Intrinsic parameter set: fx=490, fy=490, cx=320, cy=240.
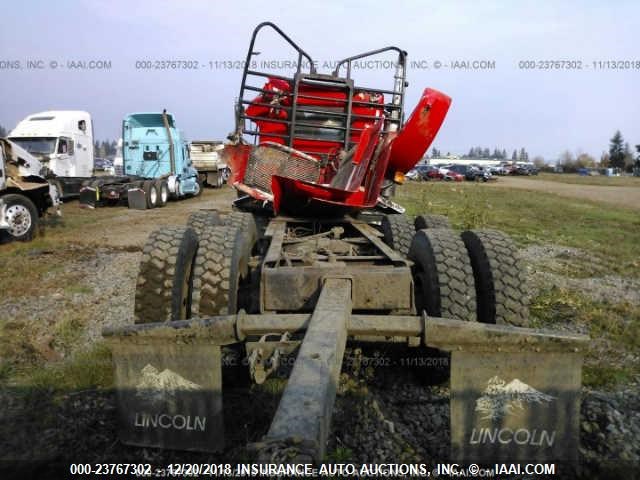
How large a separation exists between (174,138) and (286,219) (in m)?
14.5

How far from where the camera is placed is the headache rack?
19.0ft

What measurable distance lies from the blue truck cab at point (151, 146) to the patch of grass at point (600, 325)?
49.7 ft

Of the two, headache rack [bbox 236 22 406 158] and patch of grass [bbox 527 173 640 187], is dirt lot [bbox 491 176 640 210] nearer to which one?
patch of grass [bbox 527 173 640 187]

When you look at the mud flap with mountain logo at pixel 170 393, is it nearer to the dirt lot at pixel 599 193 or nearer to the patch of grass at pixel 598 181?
the dirt lot at pixel 599 193

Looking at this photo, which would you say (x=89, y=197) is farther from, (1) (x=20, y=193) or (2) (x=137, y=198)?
(1) (x=20, y=193)

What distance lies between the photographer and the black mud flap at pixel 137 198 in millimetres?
15621

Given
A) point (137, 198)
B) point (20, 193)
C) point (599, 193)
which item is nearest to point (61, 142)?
point (137, 198)

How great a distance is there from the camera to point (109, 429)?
9.06ft

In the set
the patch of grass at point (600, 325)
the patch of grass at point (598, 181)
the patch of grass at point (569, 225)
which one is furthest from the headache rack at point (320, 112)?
the patch of grass at point (598, 181)

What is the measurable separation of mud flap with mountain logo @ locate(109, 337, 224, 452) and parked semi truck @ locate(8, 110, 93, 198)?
45.3 feet

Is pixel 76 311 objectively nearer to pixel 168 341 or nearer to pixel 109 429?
pixel 109 429

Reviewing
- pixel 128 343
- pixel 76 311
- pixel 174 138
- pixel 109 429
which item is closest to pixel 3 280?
pixel 76 311

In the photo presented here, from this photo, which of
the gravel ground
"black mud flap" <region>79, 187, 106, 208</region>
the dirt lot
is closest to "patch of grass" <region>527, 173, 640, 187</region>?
the dirt lot

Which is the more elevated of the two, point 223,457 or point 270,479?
point 270,479
